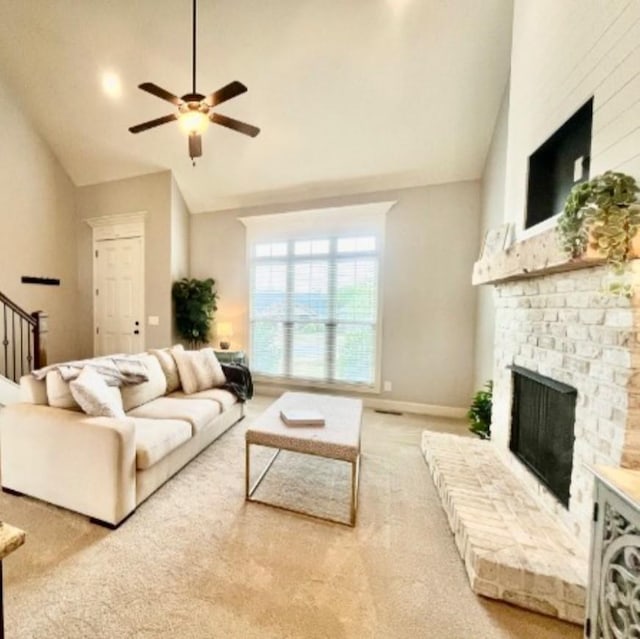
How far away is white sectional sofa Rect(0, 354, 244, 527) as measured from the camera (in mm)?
1889

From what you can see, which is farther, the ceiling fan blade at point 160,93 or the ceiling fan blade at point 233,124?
the ceiling fan blade at point 233,124

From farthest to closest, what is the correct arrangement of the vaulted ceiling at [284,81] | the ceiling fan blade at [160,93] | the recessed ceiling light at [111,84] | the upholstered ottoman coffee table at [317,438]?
the recessed ceiling light at [111,84]
the vaulted ceiling at [284,81]
the ceiling fan blade at [160,93]
the upholstered ottoman coffee table at [317,438]

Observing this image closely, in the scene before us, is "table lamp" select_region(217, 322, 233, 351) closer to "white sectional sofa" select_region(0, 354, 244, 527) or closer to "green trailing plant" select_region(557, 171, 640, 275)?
"white sectional sofa" select_region(0, 354, 244, 527)

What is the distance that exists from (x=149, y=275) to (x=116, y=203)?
129cm

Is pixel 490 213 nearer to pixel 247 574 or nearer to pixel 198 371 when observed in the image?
pixel 198 371

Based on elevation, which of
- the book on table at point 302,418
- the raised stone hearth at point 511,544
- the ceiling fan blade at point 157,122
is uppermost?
the ceiling fan blade at point 157,122

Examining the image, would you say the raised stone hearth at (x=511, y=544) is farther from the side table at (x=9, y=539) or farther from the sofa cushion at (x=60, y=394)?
the sofa cushion at (x=60, y=394)

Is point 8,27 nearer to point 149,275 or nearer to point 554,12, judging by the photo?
point 149,275

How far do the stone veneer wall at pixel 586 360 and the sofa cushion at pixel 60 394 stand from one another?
3001 millimetres

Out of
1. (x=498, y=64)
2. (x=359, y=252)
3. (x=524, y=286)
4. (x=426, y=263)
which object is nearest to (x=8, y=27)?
(x=359, y=252)

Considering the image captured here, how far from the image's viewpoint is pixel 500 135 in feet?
10.7

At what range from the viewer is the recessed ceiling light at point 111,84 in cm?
362

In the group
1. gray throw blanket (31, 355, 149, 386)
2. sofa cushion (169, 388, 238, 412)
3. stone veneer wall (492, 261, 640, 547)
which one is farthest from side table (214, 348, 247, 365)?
stone veneer wall (492, 261, 640, 547)

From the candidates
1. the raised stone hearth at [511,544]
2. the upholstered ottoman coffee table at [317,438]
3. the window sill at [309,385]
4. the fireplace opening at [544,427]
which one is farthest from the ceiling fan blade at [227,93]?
the window sill at [309,385]
